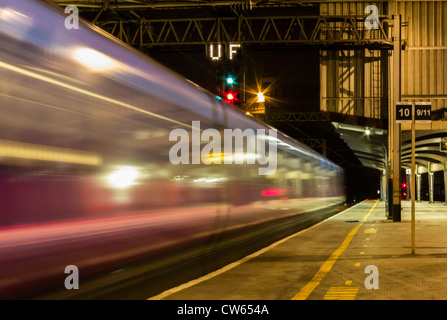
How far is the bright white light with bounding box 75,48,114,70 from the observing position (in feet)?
18.4

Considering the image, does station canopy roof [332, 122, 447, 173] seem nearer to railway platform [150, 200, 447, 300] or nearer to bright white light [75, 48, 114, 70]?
railway platform [150, 200, 447, 300]

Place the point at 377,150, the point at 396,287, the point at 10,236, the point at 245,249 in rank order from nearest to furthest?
the point at 10,236
the point at 396,287
the point at 245,249
the point at 377,150

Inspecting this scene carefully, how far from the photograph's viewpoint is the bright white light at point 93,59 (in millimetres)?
5594

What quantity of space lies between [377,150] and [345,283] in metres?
32.9

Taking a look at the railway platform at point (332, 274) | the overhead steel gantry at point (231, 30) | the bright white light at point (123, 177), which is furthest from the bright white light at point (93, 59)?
the overhead steel gantry at point (231, 30)

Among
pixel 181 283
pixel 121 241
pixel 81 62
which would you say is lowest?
pixel 181 283

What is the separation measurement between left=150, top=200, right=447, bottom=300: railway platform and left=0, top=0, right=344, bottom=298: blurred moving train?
75 cm

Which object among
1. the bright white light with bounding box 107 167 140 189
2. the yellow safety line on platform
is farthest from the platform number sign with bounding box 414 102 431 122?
the bright white light with bounding box 107 167 140 189

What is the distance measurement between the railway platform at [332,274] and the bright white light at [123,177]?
1453 millimetres

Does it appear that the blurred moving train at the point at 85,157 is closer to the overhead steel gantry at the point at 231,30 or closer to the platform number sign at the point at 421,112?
the platform number sign at the point at 421,112

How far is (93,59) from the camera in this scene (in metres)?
5.81

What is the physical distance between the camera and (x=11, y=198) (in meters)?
4.28
